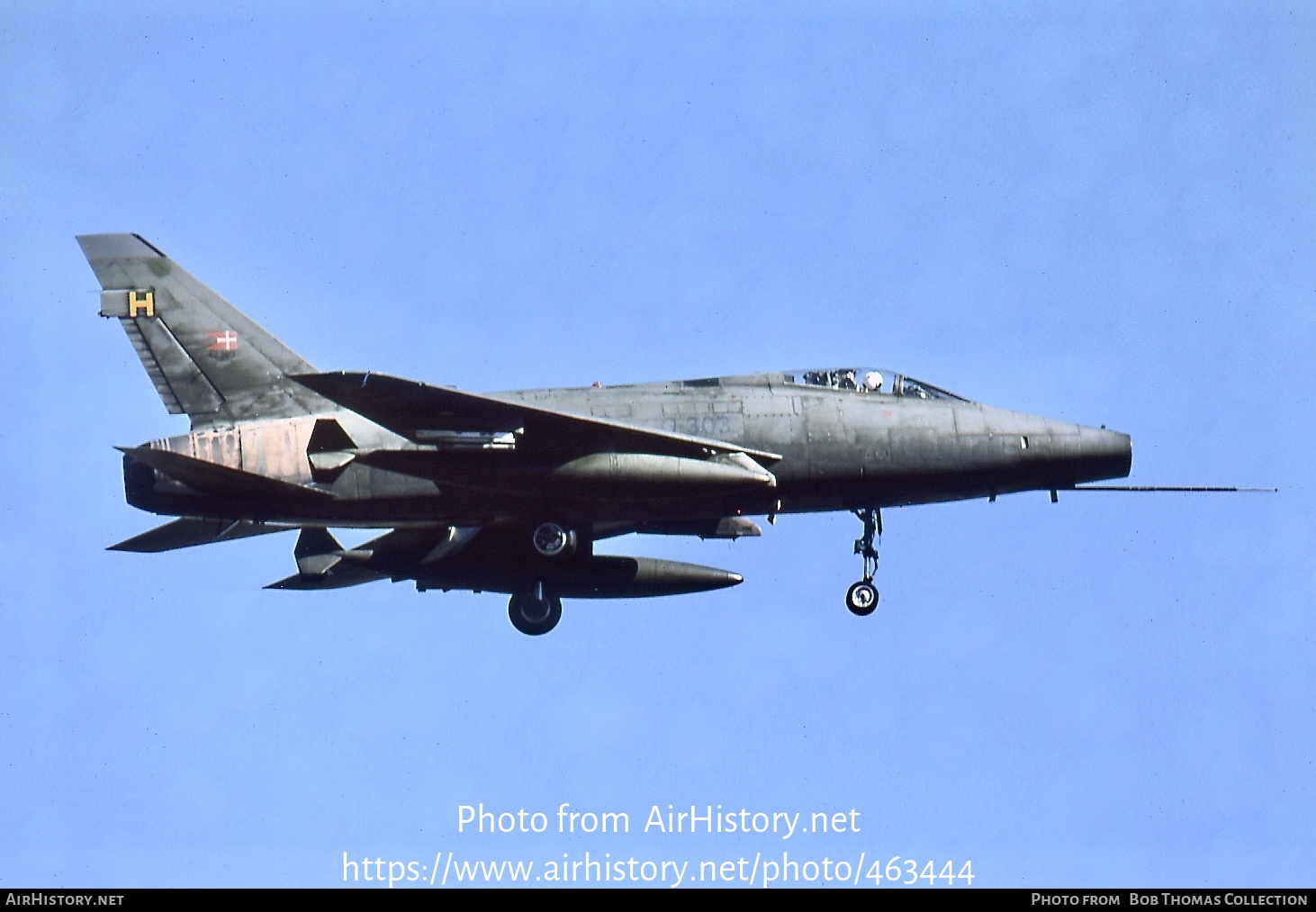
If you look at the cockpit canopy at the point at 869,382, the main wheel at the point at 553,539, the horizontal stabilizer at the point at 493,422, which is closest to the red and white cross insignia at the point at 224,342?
the horizontal stabilizer at the point at 493,422

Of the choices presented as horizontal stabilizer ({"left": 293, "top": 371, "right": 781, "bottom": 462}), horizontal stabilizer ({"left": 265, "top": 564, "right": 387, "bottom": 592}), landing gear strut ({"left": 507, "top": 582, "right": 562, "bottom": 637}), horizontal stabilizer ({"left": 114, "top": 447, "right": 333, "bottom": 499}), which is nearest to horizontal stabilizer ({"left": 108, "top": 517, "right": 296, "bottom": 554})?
horizontal stabilizer ({"left": 265, "top": 564, "right": 387, "bottom": 592})

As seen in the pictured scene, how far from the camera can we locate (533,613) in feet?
91.4

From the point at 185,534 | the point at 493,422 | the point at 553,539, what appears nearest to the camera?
the point at 493,422

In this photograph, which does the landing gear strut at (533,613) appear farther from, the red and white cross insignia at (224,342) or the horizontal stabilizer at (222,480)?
the red and white cross insignia at (224,342)

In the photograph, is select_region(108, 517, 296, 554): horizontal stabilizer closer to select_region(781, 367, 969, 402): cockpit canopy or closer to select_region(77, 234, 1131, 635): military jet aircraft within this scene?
select_region(77, 234, 1131, 635): military jet aircraft

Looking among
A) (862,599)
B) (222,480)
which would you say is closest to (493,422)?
(222,480)

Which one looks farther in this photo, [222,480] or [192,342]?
[192,342]

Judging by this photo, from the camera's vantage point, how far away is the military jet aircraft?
81.1 feet

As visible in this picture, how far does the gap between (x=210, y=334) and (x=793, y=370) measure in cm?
748

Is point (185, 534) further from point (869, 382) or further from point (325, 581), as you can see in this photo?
point (869, 382)

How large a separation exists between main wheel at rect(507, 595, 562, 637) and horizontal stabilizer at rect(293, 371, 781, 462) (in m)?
3.62

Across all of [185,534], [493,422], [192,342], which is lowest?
[185,534]

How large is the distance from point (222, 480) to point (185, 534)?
9.43ft
